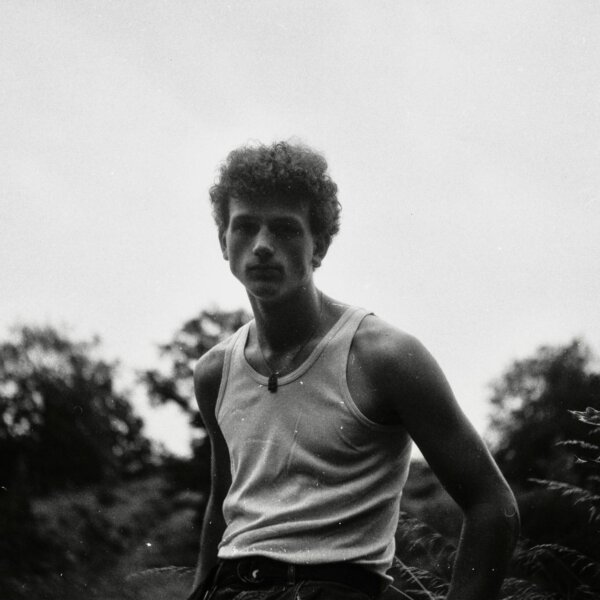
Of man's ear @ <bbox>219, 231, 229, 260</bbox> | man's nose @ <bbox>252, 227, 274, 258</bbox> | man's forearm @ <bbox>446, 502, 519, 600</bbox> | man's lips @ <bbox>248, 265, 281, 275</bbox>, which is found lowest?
man's forearm @ <bbox>446, 502, 519, 600</bbox>

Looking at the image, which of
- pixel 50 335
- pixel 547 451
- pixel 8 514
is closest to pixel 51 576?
pixel 8 514

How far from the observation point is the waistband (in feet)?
6.06

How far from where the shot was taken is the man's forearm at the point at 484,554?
1.75 meters

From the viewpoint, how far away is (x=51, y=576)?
5.77m

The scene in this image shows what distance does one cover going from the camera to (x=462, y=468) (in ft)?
5.84

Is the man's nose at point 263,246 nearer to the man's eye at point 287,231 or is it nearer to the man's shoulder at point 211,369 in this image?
the man's eye at point 287,231

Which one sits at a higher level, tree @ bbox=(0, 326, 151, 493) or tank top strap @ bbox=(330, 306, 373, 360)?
tank top strap @ bbox=(330, 306, 373, 360)

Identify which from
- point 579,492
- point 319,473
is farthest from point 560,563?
point 319,473

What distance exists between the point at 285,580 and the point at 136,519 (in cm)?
418

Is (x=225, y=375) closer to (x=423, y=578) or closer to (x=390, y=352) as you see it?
(x=390, y=352)

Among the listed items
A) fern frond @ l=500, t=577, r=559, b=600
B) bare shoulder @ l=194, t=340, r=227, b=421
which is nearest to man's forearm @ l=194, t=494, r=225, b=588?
bare shoulder @ l=194, t=340, r=227, b=421

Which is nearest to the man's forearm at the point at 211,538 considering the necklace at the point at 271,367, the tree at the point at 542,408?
the necklace at the point at 271,367

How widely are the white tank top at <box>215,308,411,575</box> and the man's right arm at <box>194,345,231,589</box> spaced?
0.31m

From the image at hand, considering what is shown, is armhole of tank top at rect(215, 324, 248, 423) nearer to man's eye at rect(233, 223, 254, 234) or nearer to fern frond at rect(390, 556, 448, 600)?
man's eye at rect(233, 223, 254, 234)
